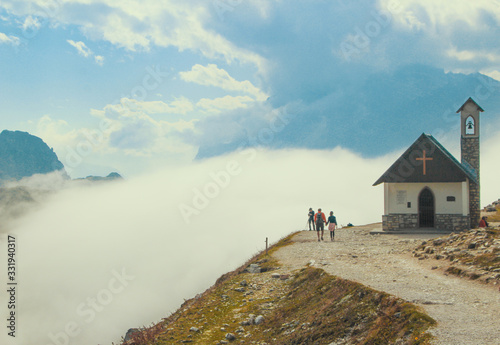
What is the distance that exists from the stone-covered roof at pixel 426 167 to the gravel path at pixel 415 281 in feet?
27.4

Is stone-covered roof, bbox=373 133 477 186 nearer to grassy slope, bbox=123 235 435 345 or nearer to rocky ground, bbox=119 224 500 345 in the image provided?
rocky ground, bbox=119 224 500 345

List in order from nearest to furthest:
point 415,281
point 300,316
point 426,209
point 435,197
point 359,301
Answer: point 359,301 → point 300,316 → point 415,281 → point 435,197 → point 426,209

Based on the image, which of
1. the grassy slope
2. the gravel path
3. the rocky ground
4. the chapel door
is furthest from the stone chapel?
the grassy slope

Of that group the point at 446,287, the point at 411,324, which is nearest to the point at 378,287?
the point at 446,287

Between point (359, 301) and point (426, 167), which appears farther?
point (426, 167)

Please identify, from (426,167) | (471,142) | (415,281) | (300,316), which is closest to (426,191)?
(426,167)

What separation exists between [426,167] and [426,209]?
3659 mm

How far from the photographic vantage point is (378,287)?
44.3 feet

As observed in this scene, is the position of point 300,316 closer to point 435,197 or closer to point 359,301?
point 359,301

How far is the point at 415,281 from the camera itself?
48.2ft

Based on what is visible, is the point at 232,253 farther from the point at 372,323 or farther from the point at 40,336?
the point at 372,323

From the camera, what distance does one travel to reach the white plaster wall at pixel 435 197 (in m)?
35.1

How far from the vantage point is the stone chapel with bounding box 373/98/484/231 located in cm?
3503

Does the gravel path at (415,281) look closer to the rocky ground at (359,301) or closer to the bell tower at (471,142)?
the rocky ground at (359,301)
